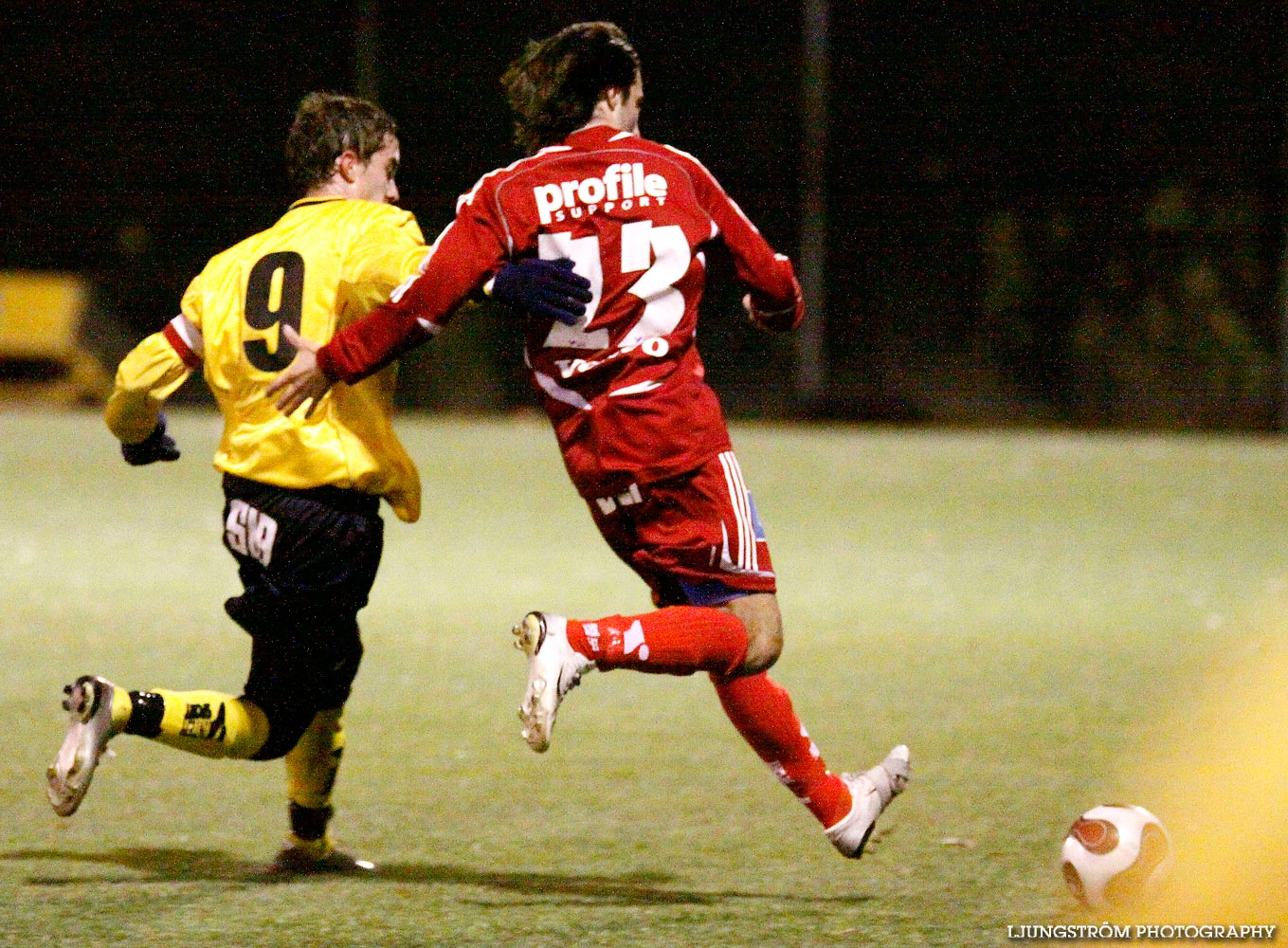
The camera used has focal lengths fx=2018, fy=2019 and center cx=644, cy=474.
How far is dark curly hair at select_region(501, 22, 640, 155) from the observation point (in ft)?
12.5

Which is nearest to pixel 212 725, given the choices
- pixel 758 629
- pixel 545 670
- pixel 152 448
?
pixel 152 448

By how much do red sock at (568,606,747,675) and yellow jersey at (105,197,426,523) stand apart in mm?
620

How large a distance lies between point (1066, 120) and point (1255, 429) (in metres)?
3.03


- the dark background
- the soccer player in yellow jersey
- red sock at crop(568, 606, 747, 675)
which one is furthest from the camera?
the dark background

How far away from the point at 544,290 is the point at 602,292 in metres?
0.14

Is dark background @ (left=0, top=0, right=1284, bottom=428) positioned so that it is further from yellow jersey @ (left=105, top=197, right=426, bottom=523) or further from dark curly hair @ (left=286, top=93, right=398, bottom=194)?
yellow jersey @ (left=105, top=197, right=426, bottom=523)

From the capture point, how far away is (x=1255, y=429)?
15.9 metres

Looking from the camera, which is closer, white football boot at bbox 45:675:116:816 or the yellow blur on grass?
white football boot at bbox 45:675:116:816

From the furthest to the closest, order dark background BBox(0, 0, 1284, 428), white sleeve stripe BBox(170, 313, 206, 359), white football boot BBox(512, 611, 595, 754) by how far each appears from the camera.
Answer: dark background BBox(0, 0, 1284, 428) < white sleeve stripe BBox(170, 313, 206, 359) < white football boot BBox(512, 611, 595, 754)

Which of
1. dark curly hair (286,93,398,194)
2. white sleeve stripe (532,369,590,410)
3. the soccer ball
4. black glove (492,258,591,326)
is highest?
dark curly hair (286,93,398,194)

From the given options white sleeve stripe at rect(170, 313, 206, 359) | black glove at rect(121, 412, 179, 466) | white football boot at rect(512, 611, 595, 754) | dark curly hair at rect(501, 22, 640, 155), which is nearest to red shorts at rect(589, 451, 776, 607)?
white football boot at rect(512, 611, 595, 754)

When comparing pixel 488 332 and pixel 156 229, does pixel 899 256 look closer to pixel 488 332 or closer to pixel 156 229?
pixel 488 332

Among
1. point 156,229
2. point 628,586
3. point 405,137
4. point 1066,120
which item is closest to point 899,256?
point 1066,120

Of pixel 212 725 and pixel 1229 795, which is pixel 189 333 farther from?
pixel 1229 795
